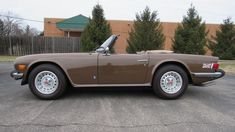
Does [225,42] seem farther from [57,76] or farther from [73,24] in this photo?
[57,76]

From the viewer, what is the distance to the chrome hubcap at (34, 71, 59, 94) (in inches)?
202

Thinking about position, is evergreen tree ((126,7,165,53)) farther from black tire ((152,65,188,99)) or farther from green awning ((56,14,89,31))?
black tire ((152,65,188,99))

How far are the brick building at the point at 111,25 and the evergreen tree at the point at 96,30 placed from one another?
16.6 ft

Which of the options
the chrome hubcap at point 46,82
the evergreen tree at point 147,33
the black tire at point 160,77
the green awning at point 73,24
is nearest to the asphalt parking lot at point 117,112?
the black tire at point 160,77

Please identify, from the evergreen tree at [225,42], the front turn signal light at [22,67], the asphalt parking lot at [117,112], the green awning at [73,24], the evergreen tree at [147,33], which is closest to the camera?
the asphalt parking lot at [117,112]

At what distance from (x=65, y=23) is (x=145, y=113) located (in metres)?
20.3

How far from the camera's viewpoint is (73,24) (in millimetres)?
23578

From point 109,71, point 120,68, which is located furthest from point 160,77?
point 109,71

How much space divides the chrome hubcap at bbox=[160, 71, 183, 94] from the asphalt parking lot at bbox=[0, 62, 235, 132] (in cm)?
25

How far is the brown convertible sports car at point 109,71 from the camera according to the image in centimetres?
509

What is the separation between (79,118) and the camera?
153 inches

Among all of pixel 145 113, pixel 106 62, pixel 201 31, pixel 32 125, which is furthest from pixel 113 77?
pixel 201 31

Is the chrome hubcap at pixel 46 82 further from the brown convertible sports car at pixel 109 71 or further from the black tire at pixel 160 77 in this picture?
the black tire at pixel 160 77

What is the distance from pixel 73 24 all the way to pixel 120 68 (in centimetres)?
1932
